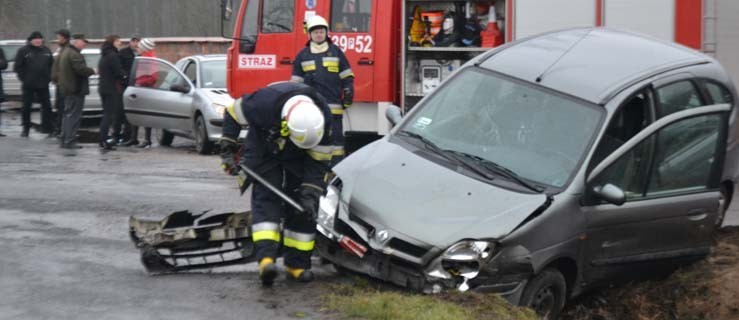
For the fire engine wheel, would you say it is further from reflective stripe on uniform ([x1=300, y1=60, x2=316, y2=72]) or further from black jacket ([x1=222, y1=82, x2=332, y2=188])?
black jacket ([x1=222, y1=82, x2=332, y2=188])

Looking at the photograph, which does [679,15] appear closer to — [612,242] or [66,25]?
[612,242]

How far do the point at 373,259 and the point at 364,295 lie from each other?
23 centimetres

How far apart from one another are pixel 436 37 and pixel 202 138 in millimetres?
4819

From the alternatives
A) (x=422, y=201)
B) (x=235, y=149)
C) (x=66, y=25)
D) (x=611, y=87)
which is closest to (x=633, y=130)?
(x=611, y=87)

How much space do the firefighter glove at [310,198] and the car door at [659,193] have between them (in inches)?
67.6

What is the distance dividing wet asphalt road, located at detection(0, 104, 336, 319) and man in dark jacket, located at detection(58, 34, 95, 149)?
5.68ft

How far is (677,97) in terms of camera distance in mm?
8180

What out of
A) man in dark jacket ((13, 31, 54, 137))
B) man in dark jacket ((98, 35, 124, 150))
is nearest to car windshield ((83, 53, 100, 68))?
man in dark jacket ((13, 31, 54, 137))

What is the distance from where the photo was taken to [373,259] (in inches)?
283

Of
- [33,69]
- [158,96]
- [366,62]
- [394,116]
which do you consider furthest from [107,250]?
[33,69]

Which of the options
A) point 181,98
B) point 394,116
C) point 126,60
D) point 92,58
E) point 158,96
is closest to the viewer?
point 394,116

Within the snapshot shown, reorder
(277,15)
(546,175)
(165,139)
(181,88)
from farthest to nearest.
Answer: (165,139) < (181,88) < (277,15) < (546,175)

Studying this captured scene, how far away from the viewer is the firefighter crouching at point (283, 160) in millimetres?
7488

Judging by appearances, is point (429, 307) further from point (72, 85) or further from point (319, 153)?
point (72, 85)
